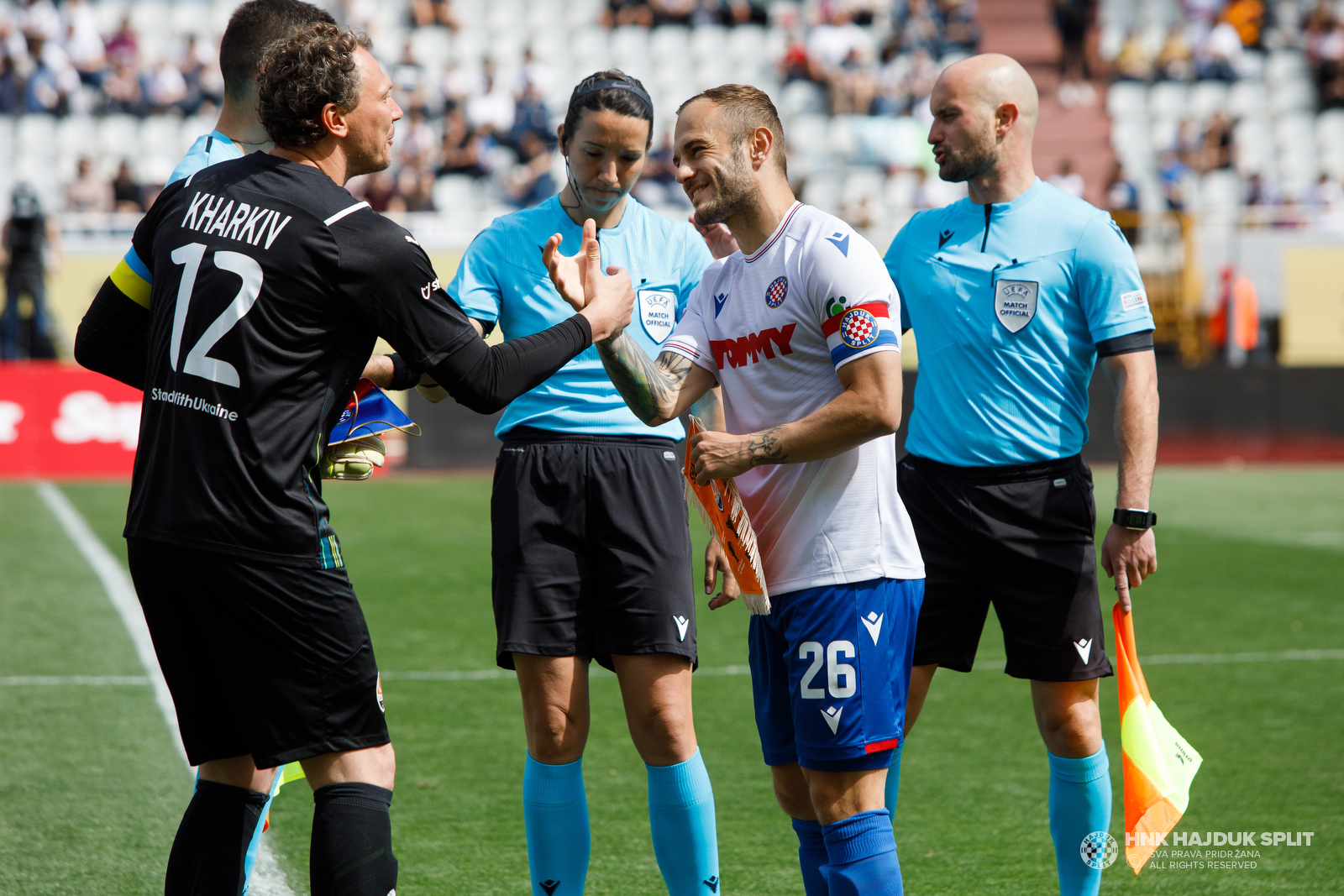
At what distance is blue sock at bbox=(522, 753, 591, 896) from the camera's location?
3.43m

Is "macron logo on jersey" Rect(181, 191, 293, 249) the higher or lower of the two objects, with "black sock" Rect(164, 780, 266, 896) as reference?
higher

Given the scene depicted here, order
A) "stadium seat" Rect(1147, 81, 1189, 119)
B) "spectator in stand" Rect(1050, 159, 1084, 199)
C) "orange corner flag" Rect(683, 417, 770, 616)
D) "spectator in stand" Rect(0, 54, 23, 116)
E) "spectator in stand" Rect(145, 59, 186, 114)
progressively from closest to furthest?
"orange corner flag" Rect(683, 417, 770, 616)
"spectator in stand" Rect(0, 54, 23, 116)
"spectator in stand" Rect(145, 59, 186, 114)
"spectator in stand" Rect(1050, 159, 1084, 199)
"stadium seat" Rect(1147, 81, 1189, 119)

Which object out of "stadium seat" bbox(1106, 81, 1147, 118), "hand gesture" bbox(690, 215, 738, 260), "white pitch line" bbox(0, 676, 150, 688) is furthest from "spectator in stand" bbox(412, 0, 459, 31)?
"hand gesture" bbox(690, 215, 738, 260)

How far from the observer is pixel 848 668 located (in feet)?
9.61

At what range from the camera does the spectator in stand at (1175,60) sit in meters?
23.0

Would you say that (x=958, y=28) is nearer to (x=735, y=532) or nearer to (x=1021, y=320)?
(x=1021, y=320)

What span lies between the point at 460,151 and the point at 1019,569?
16531 mm

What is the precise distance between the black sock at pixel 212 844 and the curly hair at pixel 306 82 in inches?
53.8

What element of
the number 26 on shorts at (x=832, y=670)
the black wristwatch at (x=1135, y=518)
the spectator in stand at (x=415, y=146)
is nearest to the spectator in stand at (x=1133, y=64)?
the spectator in stand at (x=415, y=146)

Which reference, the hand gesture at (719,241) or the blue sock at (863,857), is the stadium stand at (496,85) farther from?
the blue sock at (863,857)

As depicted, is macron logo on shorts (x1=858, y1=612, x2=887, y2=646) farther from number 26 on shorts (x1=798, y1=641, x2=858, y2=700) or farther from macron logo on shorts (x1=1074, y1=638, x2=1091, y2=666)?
macron logo on shorts (x1=1074, y1=638, x2=1091, y2=666)

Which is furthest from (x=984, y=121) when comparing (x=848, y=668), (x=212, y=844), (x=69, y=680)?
(x=69, y=680)

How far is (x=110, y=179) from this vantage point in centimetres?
1741

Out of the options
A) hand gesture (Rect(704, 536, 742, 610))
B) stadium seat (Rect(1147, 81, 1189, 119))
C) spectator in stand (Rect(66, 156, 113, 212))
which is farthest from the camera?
stadium seat (Rect(1147, 81, 1189, 119))
